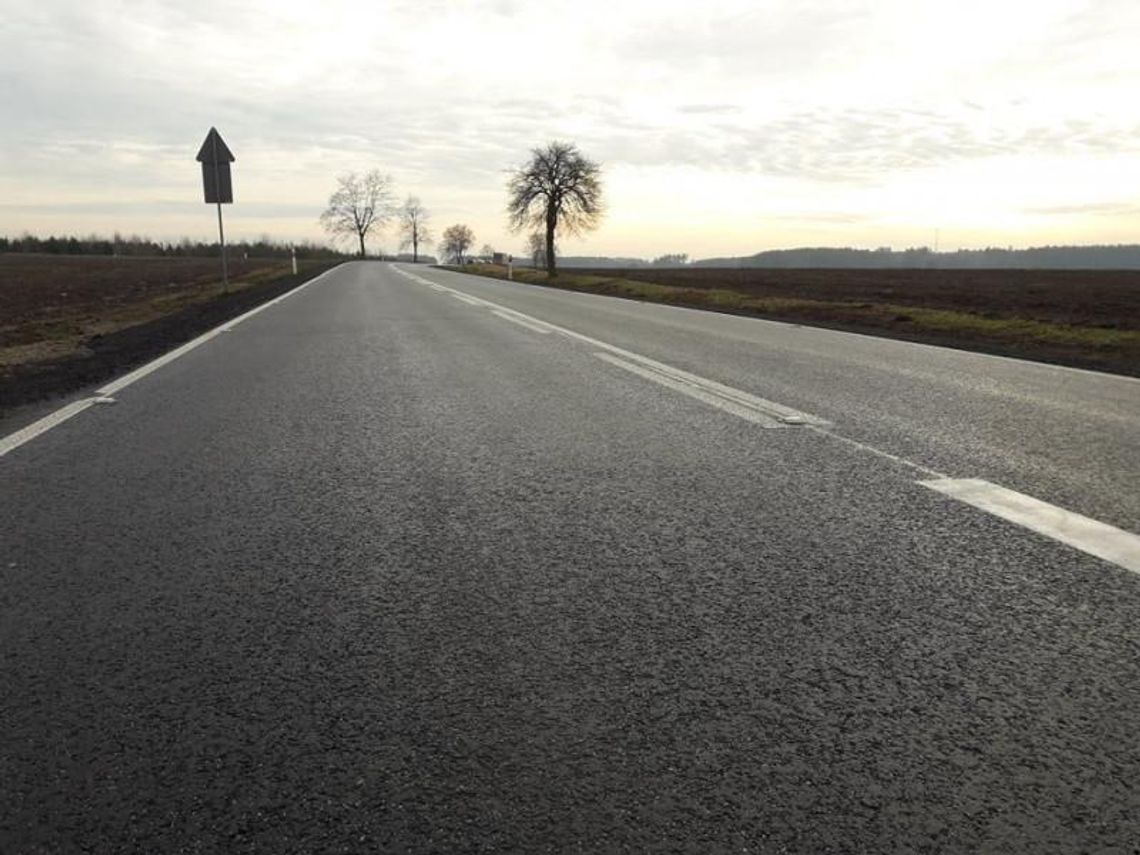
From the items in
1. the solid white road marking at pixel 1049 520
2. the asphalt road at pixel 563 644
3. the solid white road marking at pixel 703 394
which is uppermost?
the solid white road marking at pixel 703 394

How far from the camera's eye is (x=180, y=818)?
5.46 ft

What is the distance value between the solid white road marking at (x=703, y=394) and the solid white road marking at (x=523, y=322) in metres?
3.54

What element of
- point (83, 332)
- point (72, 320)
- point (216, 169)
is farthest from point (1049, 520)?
point (216, 169)

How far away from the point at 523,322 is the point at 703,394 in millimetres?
7194

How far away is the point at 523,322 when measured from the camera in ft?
44.0

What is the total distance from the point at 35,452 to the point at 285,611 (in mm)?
3138

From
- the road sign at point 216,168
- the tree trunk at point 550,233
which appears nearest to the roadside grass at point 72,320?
the road sign at point 216,168

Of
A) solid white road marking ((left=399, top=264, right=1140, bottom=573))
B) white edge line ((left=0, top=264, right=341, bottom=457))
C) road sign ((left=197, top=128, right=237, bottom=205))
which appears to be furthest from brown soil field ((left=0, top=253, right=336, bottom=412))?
solid white road marking ((left=399, top=264, right=1140, bottom=573))

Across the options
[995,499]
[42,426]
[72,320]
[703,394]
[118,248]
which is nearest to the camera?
[995,499]

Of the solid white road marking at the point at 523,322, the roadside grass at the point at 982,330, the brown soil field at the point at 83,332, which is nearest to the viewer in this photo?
the brown soil field at the point at 83,332

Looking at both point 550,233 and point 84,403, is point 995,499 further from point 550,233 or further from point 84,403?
point 550,233

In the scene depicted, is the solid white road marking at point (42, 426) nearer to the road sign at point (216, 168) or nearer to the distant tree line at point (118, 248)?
the road sign at point (216, 168)

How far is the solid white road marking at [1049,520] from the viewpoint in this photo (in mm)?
3070

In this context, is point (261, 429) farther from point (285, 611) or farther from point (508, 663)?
point (508, 663)
